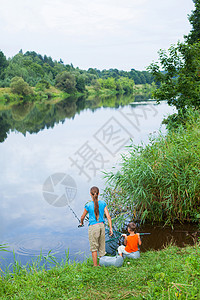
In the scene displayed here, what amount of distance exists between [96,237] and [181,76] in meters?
7.90

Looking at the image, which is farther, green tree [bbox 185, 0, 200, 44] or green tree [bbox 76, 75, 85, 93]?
green tree [bbox 76, 75, 85, 93]

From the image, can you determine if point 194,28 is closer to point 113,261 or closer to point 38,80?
point 113,261

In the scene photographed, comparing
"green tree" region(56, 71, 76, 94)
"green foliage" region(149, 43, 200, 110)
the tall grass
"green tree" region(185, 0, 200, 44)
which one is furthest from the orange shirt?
"green tree" region(56, 71, 76, 94)

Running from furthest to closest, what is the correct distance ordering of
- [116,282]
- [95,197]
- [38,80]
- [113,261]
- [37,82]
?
1. [38,80]
2. [37,82]
3. [95,197]
4. [113,261]
5. [116,282]

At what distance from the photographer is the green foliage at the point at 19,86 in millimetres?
47469

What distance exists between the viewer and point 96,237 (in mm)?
4578

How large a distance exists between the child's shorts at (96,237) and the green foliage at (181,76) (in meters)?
7.06

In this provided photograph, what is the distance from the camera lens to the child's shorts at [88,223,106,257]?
4555mm

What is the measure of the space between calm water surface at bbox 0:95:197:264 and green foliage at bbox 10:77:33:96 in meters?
24.7

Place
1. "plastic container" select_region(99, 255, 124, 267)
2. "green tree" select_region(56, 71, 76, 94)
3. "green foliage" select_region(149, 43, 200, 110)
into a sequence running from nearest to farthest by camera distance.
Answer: "plastic container" select_region(99, 255, 124, 267) < "green foliage" select_region(149, 43, 200, 110) < "green tree" select_region(56, 71, 76, 94)

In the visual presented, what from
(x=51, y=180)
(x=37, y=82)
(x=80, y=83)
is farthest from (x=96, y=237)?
(x=80, y=83)

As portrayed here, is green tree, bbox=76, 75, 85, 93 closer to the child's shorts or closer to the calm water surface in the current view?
the calm water surface

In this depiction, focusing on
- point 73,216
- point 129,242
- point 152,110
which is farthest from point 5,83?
point 129,242

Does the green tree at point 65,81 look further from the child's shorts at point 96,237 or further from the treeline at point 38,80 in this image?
the child's shorts at point 96,237
